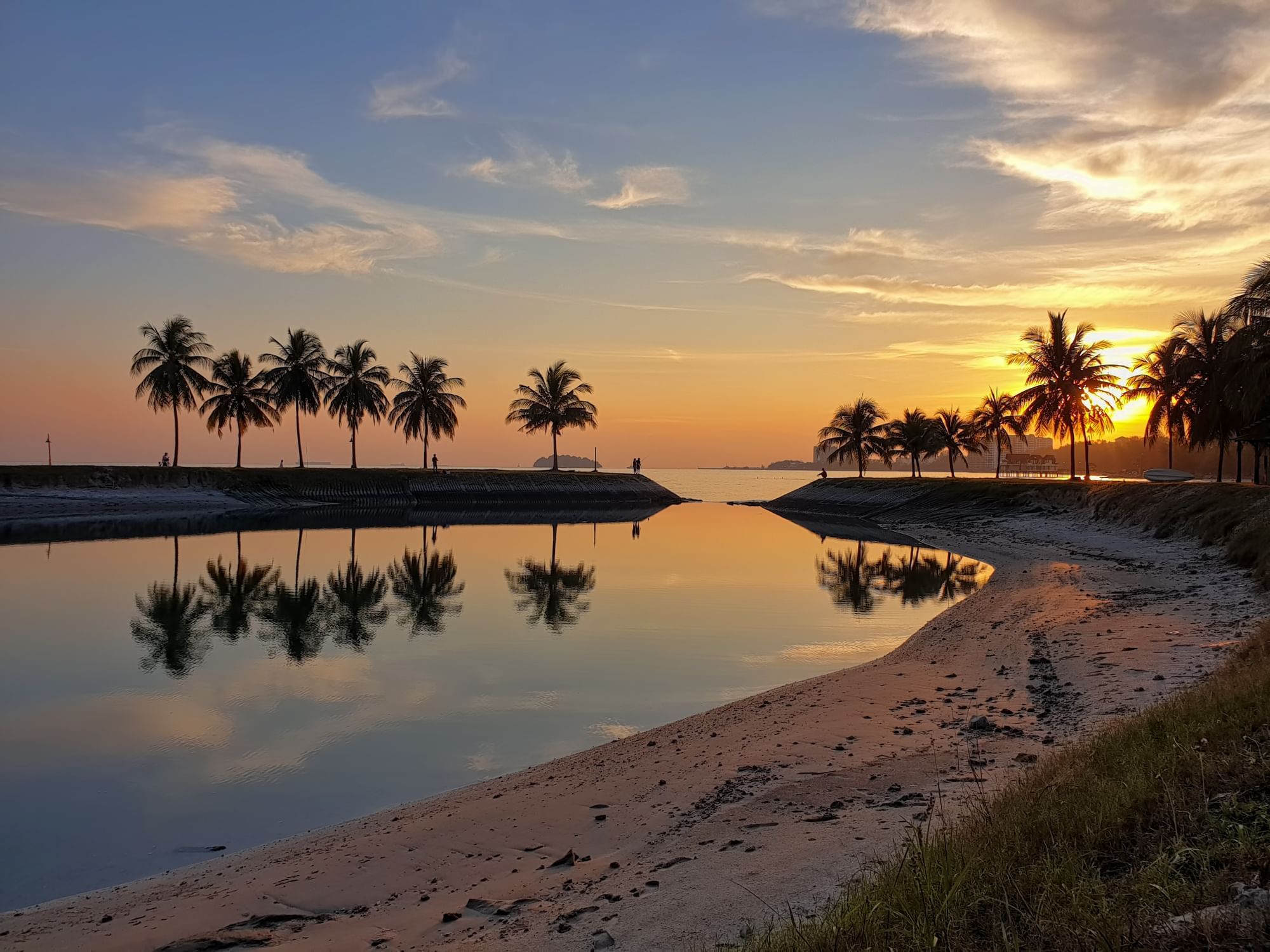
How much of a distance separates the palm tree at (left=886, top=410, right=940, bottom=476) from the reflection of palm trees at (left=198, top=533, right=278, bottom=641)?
6544 centimetres

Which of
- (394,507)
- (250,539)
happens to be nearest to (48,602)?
(250,539)

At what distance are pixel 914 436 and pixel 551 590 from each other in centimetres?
6336

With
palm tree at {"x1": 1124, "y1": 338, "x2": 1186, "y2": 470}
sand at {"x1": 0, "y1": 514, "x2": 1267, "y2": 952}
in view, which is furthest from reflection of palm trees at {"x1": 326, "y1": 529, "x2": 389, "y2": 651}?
palm tree at {"x1": 1124, "y1": 338, "x2": 1186, "y2": 470}

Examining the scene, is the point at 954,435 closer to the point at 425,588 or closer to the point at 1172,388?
the point at 1172,388

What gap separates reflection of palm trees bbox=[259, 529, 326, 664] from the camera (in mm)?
17922

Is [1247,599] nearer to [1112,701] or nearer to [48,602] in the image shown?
[1112,701]

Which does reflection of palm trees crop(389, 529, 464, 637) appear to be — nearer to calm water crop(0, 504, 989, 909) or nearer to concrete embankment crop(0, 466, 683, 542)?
calm water crop(0, 504, 989, 909)

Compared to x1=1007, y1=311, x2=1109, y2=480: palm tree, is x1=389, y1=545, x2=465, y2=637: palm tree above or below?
below

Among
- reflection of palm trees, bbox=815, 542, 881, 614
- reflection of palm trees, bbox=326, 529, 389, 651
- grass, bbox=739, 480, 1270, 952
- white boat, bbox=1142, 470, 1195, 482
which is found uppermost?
white boat, bbox=1142, 470, 1195, 482

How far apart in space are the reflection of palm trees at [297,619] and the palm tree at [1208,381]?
35.7 meters

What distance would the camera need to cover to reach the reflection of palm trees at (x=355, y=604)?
1945cm

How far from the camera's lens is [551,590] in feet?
87.4

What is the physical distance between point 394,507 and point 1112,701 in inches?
2650

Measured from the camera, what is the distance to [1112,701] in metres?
9.61
